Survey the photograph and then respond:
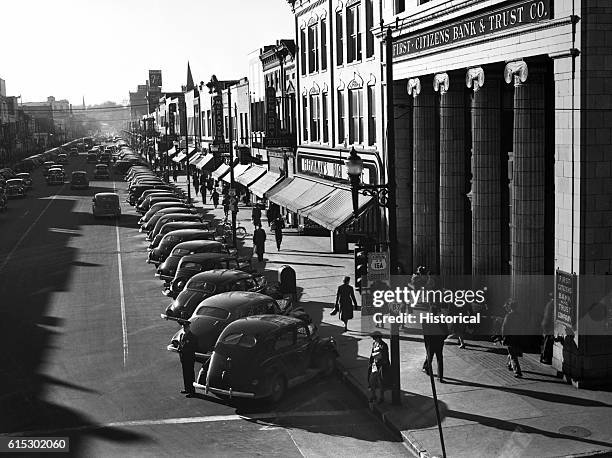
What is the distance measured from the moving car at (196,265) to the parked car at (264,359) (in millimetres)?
9656

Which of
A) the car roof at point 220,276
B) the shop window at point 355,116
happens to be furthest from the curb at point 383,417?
the shop window at point 355,116

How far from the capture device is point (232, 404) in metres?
17.6

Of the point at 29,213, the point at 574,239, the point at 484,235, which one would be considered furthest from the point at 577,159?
the point at 29,213

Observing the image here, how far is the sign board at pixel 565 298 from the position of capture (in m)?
17.8

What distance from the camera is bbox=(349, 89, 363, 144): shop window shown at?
3556cm

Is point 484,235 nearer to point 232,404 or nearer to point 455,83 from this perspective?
point 455,83

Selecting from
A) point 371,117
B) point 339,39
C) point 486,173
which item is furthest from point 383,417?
point 339,39

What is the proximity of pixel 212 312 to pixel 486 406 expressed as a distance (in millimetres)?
7666

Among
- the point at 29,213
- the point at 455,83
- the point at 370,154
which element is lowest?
the point at 29,213

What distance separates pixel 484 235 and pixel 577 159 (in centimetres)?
546

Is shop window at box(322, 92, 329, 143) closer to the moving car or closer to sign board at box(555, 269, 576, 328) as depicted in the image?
the moving car

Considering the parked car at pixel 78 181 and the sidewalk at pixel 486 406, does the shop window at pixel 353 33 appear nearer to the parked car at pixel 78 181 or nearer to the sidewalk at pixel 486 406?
the sidewalk at pixel 486 406

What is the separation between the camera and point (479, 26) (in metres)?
21.5

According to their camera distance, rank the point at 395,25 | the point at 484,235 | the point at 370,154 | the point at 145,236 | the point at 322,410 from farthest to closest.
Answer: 1. the point at 145,236
2. the point at 370,154
3. the point at 395,25
4. the point at 484,235
5. the point at 322,410
